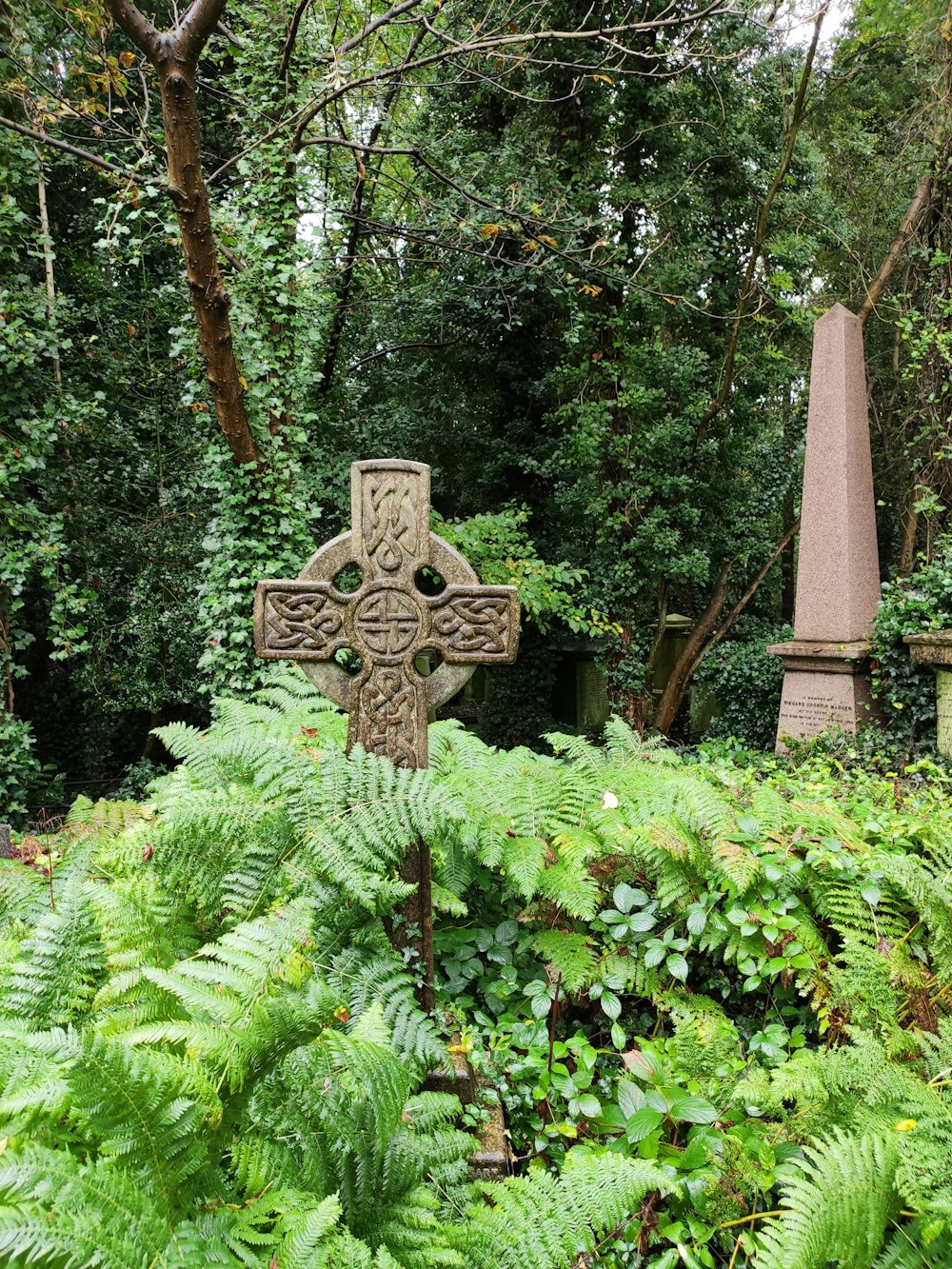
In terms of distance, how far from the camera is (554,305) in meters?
9.55

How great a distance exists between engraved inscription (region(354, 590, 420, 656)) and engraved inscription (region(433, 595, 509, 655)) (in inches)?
3.4

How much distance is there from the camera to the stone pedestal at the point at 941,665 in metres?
6.79

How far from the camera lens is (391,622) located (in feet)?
8.63

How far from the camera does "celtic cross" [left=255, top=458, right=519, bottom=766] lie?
2.60 meters

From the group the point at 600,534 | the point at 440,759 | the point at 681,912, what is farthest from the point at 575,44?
the point at 681,912

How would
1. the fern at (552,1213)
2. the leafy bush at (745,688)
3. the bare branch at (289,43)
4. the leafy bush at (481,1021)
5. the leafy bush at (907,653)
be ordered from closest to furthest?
the leafy bush at (481,1021), the fern at (552,1213), the bare branch at (289,43), the leafy bush at (907,653), the leafy bush at (745,688)

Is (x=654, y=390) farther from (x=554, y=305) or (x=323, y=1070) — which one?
(x=323, y=1070)

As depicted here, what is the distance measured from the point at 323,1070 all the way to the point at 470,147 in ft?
31.9

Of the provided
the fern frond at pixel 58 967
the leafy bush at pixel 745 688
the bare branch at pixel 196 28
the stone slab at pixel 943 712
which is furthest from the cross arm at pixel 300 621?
the leafy bush at pixel 745 688

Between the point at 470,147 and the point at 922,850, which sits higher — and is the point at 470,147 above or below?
above

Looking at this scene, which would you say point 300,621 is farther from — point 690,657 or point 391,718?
point 690,657

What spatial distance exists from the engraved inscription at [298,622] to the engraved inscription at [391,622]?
0.42ft

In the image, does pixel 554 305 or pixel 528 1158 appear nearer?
pixel 528 1158

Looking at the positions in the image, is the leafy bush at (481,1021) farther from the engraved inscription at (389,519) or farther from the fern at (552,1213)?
the engraved inscription at (389,519)
